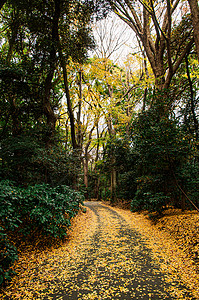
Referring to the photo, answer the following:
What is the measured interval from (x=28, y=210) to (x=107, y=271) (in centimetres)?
168

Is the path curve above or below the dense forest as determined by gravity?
below

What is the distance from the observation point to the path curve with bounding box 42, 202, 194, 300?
221 cm

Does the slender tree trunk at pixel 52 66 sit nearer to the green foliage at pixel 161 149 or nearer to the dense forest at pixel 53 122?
the dense forest at pixel 53 122

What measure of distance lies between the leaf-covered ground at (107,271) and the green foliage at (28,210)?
0.39 metres

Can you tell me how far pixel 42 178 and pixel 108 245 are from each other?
245cm

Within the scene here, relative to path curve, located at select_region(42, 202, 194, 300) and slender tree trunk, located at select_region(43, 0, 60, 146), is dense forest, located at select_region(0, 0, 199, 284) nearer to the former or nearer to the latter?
slender tree trunk, located at select_region(43, 0, 60, 146)

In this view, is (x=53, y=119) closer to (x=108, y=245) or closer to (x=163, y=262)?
(x=108, y=245)

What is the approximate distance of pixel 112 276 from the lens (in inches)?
104

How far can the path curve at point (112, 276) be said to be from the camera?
2.21 metres

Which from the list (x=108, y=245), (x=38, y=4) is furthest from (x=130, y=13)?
(x=108, y=245)

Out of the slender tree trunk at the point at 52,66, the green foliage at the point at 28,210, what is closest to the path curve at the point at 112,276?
the green foliage at the point at 28,210

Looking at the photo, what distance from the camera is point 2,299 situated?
2.14 meters

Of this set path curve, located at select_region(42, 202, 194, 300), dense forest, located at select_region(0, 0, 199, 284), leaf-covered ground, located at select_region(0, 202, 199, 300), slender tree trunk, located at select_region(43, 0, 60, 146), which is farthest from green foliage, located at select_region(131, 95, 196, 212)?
slender tree trunk, located at select_region(43, 0, 60, 146)

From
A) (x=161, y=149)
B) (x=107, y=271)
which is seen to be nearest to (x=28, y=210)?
(x=107, y=271)
